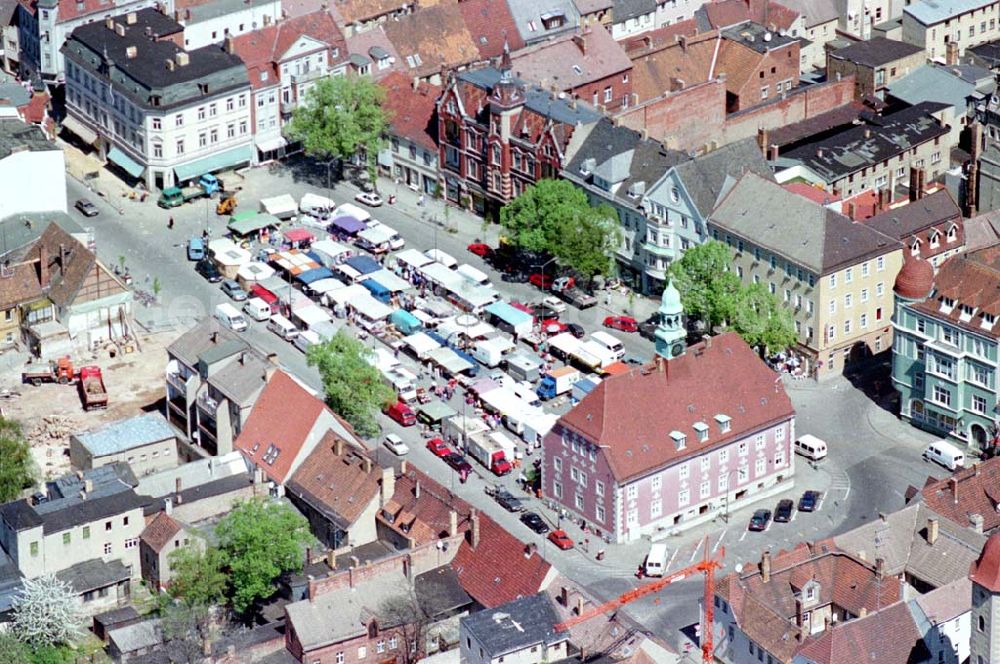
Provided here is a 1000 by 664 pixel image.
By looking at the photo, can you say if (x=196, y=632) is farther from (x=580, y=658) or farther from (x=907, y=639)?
(x=907, y=639)

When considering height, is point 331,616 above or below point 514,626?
below

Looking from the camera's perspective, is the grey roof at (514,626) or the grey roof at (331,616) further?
the grey roof at (331,616)

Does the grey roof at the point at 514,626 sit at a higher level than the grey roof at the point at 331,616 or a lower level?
higher

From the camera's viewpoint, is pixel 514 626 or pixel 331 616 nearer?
pixel 514 626

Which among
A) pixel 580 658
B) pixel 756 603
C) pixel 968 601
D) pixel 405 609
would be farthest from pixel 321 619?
pixel 968 601
